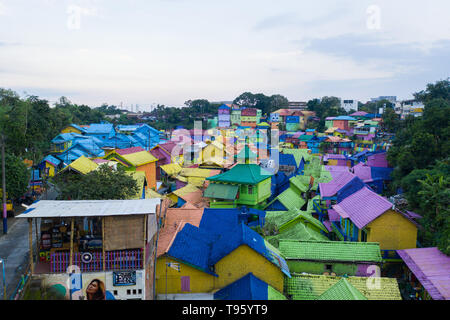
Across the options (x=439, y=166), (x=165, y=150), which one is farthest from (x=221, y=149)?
(x=439, y=166)

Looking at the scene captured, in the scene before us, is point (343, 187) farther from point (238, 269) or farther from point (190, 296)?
point (190, 296)

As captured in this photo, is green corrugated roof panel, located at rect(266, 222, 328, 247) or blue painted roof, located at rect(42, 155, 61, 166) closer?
green corrugated roof panel, located at rect(266, 222, 328, 247)

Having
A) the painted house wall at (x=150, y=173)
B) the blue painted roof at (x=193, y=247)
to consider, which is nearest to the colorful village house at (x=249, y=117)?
the painted house wall at (x=150, y=173)

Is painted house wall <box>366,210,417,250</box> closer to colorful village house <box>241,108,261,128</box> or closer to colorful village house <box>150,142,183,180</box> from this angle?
colorful village house <box>150,142,183,180</box>

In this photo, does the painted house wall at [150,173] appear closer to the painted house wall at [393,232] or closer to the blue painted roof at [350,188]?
the blue painted roof at [350,188]

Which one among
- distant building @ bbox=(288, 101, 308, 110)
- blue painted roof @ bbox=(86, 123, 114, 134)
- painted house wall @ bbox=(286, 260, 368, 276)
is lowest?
painted house wall @ bbox=(286, 260, 368, 276)

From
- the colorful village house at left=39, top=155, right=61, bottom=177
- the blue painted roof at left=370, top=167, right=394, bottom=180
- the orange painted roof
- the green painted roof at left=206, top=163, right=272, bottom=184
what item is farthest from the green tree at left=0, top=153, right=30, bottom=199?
the blue painted roof at left=370, top=167, right=394, bottom=180

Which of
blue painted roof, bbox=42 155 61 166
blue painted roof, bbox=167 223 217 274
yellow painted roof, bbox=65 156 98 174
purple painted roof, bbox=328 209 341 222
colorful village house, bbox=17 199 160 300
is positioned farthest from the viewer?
blue painted roof, bbox=42 155 61 166

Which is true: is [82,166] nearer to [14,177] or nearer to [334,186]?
[14,177]
